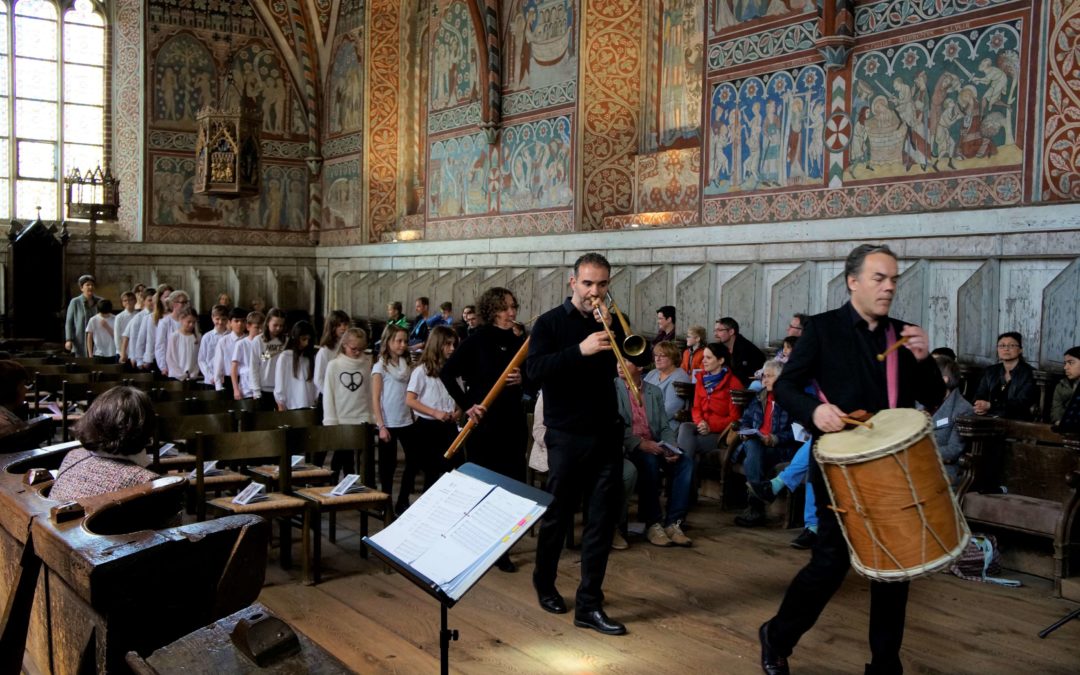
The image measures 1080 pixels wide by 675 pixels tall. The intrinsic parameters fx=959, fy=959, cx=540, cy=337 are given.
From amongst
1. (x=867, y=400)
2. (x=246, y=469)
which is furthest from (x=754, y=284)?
(x=867, y=400)

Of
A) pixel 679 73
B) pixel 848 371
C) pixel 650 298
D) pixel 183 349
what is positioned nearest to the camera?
pixel 848 371

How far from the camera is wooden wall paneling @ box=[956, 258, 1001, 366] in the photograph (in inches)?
352

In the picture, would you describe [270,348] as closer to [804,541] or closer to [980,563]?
[804,541]

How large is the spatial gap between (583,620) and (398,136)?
15597mm

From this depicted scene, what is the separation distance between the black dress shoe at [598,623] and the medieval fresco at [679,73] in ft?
31.9

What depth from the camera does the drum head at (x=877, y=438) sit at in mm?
3189

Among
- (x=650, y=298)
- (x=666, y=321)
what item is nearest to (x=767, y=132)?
(x=666, y=321)

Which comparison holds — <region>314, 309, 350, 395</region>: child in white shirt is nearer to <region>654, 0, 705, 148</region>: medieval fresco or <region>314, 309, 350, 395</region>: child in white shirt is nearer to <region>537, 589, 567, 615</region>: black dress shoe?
<region>537, 589, 567, 615</region>: black dress shoe

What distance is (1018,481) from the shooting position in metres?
6.03

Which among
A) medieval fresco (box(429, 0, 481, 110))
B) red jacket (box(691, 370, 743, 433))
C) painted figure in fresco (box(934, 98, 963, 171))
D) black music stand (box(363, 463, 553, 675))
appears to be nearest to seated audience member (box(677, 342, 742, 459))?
red jacket (box(691, 370, 743, 433))

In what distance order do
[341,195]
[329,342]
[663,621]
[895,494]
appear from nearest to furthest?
1. [895,494]
2. [663,621]
3. [329,342]
4. [341,195]

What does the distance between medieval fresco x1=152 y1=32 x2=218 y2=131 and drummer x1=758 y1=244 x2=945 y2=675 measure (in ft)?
62.0

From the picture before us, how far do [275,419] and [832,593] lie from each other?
4.25 meters

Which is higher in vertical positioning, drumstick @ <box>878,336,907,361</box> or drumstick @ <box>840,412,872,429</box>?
drumstick @ <box>878,336,907,361</box>
